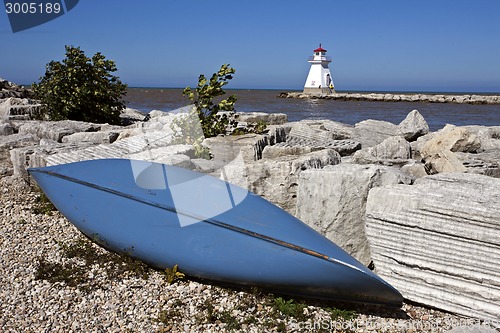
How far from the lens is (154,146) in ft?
19.7

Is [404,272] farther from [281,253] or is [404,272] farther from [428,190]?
[281,253]

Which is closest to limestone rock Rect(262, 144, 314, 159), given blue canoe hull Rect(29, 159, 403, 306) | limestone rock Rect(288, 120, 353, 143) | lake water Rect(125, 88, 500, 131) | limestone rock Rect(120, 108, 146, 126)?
limestone rock Rect(288, 120, 353, 143)

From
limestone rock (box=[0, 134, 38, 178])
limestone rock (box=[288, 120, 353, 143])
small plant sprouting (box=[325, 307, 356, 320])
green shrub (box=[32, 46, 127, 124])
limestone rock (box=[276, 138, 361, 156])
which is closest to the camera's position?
small plant sprouting (box=[325, 307, 356, 320])

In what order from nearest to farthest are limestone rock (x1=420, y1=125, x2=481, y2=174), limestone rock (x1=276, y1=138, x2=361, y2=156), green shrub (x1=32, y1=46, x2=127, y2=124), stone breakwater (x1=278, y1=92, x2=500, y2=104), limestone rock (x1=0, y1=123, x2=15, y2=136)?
limestone rock (x1=420, y1=125, x2=481, y2=174), limestone rock (x1=276, y1=138, x2=361, y2=156), limestone rock (x1=0, y1=123, x2=15, y2=136), green shrub (x1=32, y1=46, x2=127, y2=124), stone breakwater (x1=278, y1=92, x2=500, y2=104)

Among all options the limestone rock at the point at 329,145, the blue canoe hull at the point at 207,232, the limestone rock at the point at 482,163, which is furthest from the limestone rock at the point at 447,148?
the blue canoe hull at the point at 207,232

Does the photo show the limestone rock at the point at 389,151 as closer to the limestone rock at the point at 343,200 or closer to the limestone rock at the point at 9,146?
the limestone rock at the point at 343,200

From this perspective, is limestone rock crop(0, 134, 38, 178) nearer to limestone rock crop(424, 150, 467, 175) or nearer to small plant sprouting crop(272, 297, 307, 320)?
small plant sprouting crop(272, 297, 307, 320)

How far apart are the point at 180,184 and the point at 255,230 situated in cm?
86

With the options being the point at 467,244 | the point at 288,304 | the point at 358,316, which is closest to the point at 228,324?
the point at 288,304

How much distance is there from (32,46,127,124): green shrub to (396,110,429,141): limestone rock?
19.0 ft

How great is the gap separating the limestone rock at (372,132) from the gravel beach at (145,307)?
A: 13.1 ft

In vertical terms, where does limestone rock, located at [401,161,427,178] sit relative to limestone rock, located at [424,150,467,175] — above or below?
below

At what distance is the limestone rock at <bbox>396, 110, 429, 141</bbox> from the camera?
7766mm

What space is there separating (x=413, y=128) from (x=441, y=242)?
4957mm
